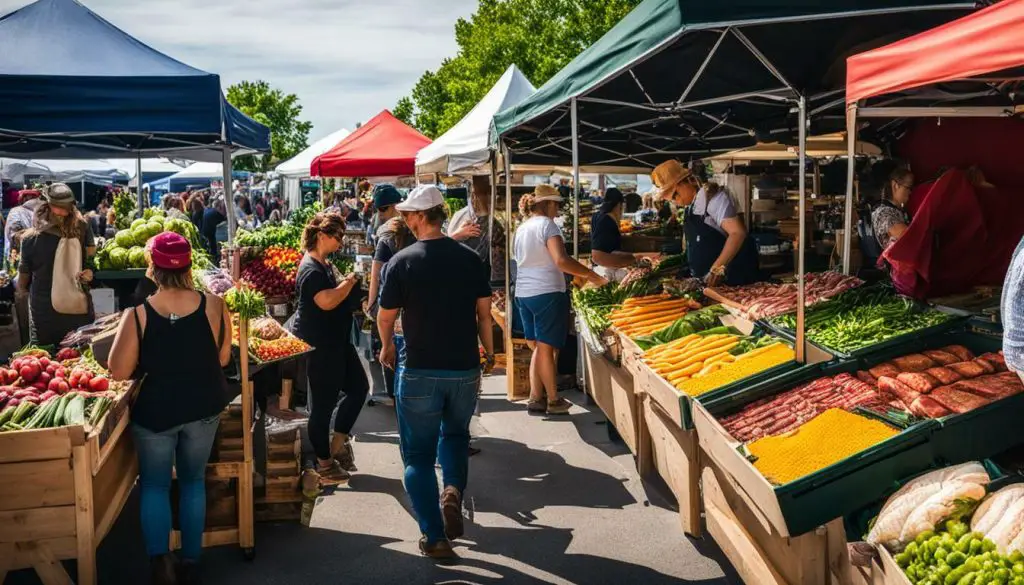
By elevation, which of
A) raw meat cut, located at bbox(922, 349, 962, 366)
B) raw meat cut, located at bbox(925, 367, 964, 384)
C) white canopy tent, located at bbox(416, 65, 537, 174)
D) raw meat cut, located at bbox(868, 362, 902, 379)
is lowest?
raw meat cut, located at bbox(868, 362, 902, 379)

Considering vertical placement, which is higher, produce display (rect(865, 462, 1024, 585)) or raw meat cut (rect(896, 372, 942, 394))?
raw meat cut (rect(896, 372, 942, 394))

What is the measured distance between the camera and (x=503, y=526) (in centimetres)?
625

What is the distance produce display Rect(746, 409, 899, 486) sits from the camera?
13.6 feet

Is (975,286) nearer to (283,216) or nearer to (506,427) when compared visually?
(506,427)

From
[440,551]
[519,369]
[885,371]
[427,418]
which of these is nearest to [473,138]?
[519,369]

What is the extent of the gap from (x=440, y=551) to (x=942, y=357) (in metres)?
3.00

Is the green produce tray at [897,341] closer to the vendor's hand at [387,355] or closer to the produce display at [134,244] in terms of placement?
the vendor's hand at [387,355]

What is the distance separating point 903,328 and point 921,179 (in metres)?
2.77

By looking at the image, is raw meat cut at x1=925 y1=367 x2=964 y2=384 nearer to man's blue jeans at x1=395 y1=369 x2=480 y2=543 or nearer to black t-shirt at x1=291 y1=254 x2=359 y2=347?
man's blue jeans at x1=395 y1=369 x2=480 y2=543

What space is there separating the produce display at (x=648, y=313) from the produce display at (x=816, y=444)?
273 cm

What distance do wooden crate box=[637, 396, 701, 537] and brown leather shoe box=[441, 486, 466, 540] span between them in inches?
52.0

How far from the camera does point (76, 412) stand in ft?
15.7

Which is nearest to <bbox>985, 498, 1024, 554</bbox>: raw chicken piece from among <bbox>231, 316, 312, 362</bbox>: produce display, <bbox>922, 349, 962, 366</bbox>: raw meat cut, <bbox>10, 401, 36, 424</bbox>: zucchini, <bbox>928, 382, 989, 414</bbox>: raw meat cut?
<bbox>928, 382, 989, 414</bbox>: raw meat cut

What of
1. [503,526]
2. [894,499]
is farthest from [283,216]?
[894,499]
